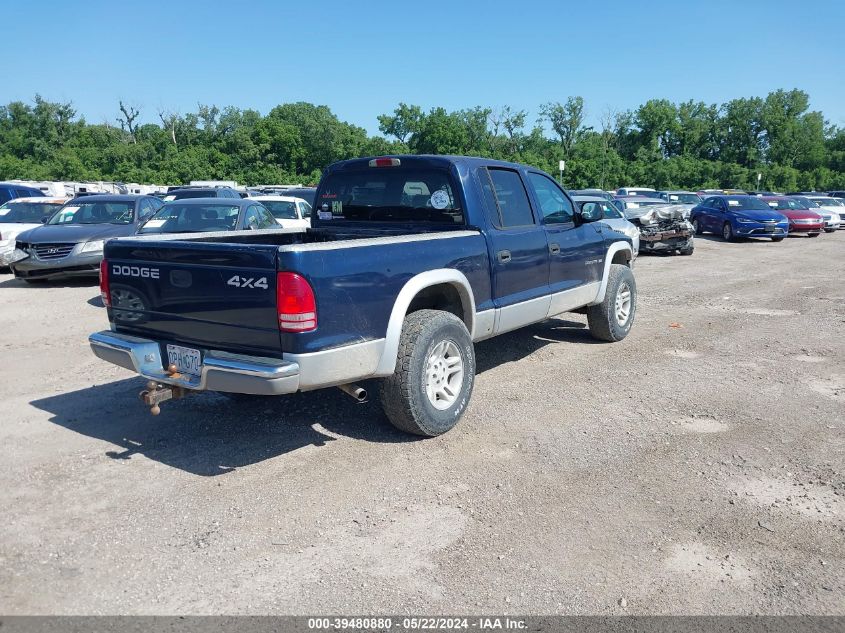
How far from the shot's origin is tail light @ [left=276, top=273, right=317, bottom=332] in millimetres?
4039

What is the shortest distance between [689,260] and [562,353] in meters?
12.2

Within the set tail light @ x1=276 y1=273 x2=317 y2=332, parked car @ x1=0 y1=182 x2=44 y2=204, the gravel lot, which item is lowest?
the gravel lot

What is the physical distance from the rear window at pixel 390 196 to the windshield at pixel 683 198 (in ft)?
91.7

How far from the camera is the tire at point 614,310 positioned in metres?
7.78

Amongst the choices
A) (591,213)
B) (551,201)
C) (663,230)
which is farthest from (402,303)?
(663,230)

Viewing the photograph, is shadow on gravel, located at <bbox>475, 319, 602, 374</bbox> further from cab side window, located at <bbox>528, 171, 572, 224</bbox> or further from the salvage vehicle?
the salvage vehicle

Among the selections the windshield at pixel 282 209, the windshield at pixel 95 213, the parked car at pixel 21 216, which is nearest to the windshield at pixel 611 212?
the windshield at pixel 282 209

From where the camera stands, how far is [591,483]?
4359mm

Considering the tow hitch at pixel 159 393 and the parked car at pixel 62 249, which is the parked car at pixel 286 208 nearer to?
the parked car at pixel 62 249

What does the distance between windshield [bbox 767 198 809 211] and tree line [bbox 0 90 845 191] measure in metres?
28.5

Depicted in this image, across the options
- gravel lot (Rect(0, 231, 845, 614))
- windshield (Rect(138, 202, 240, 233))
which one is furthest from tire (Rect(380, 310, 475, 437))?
windshield (Rect(138, 202, 240, 233))

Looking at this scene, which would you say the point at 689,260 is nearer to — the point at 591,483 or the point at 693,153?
the point at 591,483

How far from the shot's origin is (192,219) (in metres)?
11.2

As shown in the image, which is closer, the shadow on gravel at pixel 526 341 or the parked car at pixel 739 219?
the shadow on gravel at pixel 526 341
